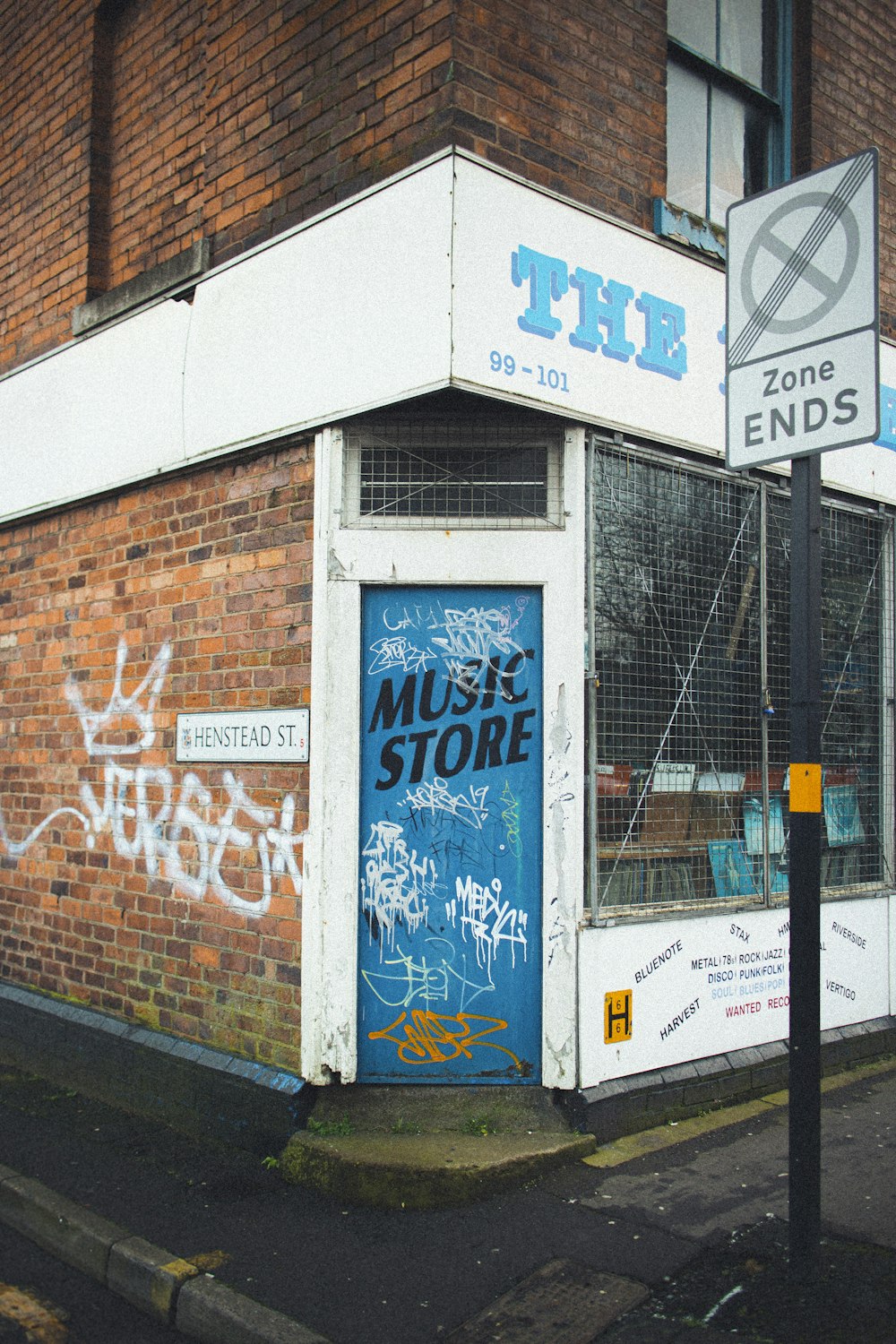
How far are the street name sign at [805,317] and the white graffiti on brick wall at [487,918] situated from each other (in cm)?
236

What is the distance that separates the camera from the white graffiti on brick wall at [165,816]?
213 inches

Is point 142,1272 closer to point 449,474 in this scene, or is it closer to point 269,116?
point 449,474

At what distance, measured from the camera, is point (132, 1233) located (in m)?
4.25

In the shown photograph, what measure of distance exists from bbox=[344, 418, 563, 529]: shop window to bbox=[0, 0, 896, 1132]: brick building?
2 centimetres

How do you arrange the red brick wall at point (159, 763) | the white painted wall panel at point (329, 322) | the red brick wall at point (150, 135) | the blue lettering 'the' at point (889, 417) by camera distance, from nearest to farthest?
1. the white painted wall panel at point (329, 322)
2. the red brick wall at point (159, 763)
3. the red brick wall at point (150, 135)
4. the blue lettering 'the' at point (889, 417)

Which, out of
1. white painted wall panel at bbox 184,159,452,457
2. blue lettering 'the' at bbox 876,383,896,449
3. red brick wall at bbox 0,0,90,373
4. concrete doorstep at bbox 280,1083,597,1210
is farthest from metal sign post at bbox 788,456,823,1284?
red brick wall at bbox 0,0,90,373

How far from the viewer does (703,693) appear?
231 inches

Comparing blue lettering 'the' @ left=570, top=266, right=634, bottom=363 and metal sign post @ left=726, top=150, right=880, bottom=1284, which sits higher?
blue lettering 'the' @ left=570, top=266, right=634, bottom=363

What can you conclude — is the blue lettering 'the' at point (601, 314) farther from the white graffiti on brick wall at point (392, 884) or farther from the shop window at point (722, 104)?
the white graffiti on brick wall at point (392, 884)

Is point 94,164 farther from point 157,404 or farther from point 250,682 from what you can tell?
point 250,682

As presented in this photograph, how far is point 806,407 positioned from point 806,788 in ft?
4.01

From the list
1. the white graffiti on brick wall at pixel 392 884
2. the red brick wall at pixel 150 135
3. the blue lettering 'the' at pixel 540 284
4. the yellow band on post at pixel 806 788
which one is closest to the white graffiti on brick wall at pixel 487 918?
the white graffiti on brick wall at pixel 392 884

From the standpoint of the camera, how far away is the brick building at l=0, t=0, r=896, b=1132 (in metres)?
5.07

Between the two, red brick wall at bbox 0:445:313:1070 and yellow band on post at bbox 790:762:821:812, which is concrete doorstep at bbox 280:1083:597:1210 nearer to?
red brick wall at bbox 0:445:313:1070
